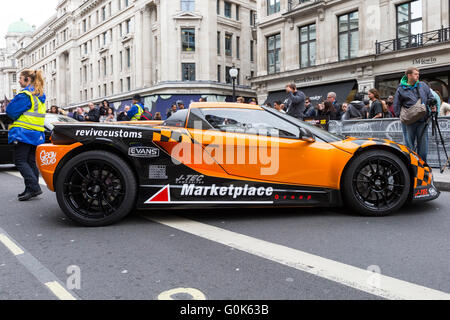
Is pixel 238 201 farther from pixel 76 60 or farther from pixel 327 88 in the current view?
pixel 76 60

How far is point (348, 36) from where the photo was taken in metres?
23.1

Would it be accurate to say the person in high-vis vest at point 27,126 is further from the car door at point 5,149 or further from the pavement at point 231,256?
the car door at point 5,149

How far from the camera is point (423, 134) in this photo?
22.5 feet

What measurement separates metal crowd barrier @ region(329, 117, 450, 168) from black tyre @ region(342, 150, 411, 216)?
14.8 ft

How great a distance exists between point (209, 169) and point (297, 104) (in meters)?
5.81

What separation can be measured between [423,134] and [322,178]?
12.3ft

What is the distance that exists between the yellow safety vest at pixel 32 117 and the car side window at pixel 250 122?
2.86 m

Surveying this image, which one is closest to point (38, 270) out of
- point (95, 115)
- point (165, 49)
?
point (95, 115)

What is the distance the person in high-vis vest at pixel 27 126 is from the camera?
18.0 feet

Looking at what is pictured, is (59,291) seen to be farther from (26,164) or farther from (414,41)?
(414,41)

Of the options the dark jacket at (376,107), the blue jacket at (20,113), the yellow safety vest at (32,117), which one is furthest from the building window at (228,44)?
the blue jacket at (20,113)
